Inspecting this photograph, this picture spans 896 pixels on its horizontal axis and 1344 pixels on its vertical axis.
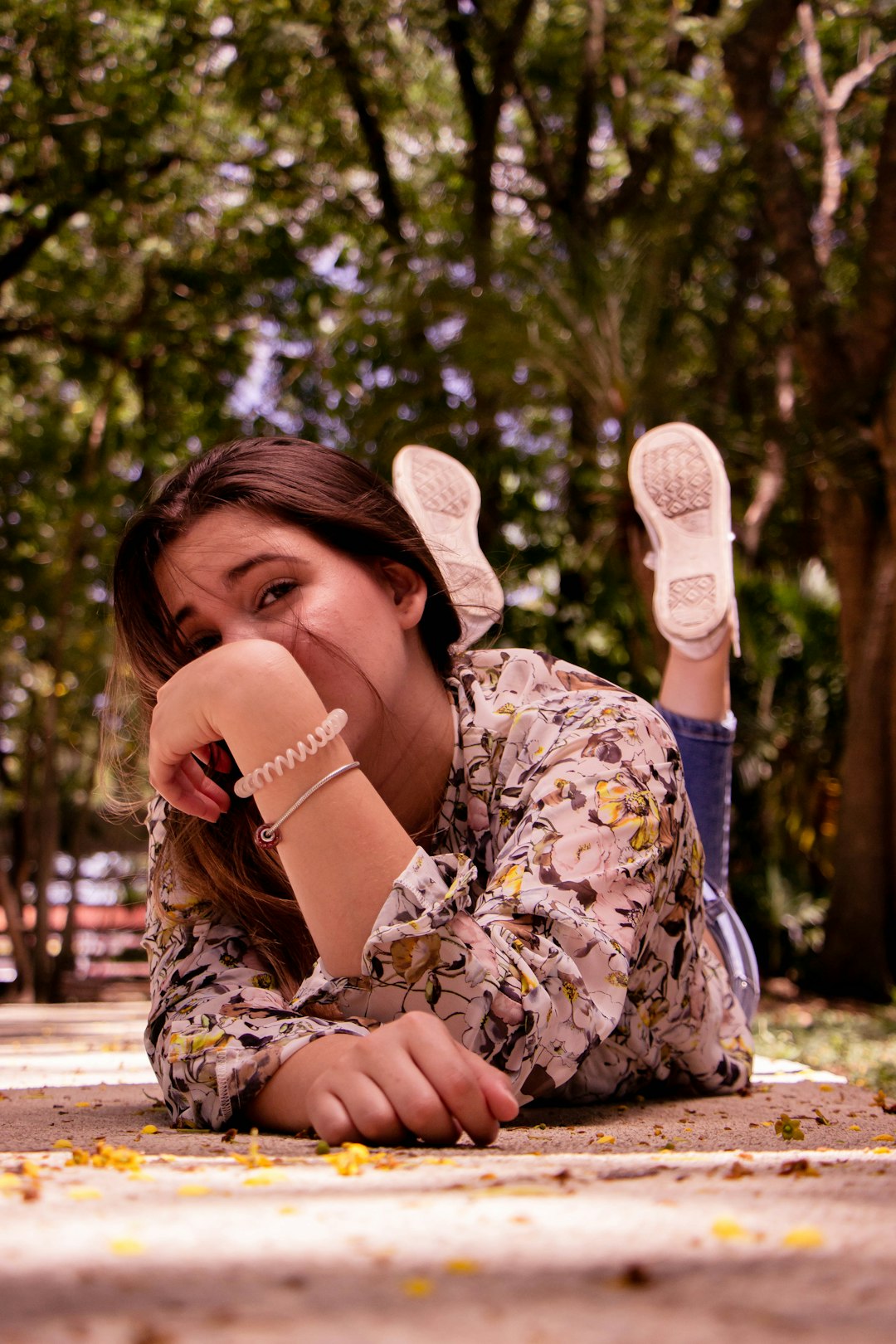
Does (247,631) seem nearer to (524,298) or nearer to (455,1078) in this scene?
(455,1078)

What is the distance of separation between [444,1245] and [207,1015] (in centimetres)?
104

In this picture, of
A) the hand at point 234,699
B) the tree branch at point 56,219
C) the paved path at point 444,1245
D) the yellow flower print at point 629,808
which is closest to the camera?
the paved path at point 444,1245

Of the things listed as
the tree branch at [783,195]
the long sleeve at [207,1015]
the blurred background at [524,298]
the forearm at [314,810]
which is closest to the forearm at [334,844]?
the forearm at [314,810]

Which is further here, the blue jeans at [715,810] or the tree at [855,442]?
the tree at [855,442]

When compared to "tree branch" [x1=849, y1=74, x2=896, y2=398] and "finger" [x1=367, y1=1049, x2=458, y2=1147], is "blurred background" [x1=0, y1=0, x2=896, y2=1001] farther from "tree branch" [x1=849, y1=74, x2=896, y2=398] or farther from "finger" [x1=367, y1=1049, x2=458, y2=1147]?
"finger" [x1=367, y1=1049, x2=458, y2=1147]

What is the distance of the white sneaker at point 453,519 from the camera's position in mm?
3115

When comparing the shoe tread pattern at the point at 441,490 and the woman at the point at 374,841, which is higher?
the shoe tread pattern at the point at 441,490

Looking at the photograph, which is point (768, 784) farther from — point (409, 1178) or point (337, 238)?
point (409, 1178)

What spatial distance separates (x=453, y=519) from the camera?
137 inches

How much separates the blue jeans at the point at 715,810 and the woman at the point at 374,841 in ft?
1.75

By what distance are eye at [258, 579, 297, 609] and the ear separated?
0.26 m

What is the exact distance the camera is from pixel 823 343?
6.62 meters

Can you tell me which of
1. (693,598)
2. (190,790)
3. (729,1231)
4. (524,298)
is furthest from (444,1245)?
(524,298)

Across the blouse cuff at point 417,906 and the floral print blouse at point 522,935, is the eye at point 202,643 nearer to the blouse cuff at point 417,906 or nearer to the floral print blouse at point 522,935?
the floral print blouse at point 522,935
